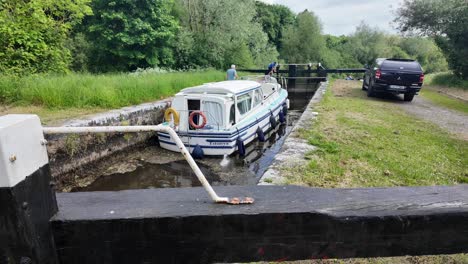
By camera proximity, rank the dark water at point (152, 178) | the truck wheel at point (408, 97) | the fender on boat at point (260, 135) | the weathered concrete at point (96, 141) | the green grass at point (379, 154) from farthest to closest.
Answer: the truck wheel at point (408, 97), the fender on boat at point (260, 135), the dark water at point (152, 178), the weathered concrete at point (96, 141), the green grass at point (379, 154)

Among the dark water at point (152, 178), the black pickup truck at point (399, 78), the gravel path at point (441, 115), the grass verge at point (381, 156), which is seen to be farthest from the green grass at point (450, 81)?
the dark water at point (152, 178)

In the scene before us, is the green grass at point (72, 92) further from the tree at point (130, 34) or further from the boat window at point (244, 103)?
the tree at point (130, 34)

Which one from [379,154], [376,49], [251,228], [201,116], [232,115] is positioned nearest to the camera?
[251,228]

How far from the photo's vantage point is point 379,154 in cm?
571

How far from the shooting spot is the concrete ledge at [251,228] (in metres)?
1.14

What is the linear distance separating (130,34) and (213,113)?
43.7 ft

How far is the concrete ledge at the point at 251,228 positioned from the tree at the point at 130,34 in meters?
19.6

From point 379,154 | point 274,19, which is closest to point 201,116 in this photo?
point 379,154

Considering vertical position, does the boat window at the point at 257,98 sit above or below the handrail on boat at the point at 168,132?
below

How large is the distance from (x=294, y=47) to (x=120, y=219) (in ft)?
125

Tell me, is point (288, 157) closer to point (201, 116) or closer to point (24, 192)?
point (201, 116)

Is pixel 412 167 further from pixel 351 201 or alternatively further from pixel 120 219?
pixel 120 219

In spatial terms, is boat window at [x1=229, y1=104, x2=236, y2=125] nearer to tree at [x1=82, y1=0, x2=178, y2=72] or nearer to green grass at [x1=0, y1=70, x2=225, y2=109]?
green grass at [x1=0, y1=70, x2=225, y2=109]

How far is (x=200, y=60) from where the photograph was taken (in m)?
22.7
